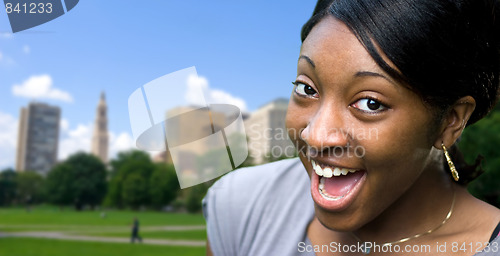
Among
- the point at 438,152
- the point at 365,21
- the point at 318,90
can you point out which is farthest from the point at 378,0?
the point at 438,152

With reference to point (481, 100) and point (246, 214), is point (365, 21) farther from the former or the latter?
point (246, 214)

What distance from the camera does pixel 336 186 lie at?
1.65 m

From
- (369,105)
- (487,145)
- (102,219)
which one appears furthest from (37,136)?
(369,105)

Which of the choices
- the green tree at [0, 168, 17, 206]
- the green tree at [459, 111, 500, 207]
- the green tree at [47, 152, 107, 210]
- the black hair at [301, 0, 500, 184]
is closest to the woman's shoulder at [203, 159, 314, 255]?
the black hair at [301, 0, 500, 184]

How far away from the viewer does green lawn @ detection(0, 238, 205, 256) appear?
2109 centimetres

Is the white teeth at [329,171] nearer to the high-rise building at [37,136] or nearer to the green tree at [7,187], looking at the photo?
the green tree at [7,187]

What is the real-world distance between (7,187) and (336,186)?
73495 mm

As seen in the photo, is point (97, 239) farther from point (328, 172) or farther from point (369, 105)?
point (369, 105)

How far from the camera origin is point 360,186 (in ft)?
5.29

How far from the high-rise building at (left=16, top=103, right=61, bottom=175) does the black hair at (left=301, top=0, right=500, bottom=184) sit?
302 feet

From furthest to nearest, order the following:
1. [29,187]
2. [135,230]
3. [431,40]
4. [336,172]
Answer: [29,187]
[135,230]
[336,172]
[431,40]

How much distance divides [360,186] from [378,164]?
103 millimetres

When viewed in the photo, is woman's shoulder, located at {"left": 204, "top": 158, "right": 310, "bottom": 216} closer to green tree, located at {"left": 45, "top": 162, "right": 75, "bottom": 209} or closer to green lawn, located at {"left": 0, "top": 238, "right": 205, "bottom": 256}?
green lawn, located at {"left": 0, "top": 238, "right": 205, "bottom": 256}

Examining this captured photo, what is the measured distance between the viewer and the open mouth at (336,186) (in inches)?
63.7
